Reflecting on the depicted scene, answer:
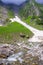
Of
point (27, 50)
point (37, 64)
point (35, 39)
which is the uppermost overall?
point (35, 39)

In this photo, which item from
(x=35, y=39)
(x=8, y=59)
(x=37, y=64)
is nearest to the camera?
(x=37, y=64)

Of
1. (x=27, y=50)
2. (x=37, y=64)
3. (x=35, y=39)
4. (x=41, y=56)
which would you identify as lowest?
(x=37, y=64)

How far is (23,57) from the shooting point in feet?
163

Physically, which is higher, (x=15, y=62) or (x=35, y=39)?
(x=35, y=39)

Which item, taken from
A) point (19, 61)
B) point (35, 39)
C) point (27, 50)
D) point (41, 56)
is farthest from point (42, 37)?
point (19, 61)

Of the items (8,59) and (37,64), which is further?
(8,59)

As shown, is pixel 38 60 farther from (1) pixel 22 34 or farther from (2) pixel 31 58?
(1) pixel 22 34

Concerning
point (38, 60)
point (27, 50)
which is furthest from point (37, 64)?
point (27, 50)

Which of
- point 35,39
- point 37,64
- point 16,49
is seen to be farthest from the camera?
point 35,39

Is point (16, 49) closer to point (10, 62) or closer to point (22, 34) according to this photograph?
point (10, 62)

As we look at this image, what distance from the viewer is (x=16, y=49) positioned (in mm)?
58062

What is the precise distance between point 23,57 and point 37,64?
5052 mm

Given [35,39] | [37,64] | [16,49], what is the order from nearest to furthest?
[37,64]
[16,49]
[35,39]

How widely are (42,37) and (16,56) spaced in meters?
27.4
